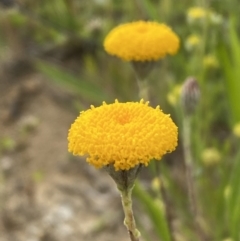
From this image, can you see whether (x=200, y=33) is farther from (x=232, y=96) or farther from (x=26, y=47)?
(x=26, y=47)

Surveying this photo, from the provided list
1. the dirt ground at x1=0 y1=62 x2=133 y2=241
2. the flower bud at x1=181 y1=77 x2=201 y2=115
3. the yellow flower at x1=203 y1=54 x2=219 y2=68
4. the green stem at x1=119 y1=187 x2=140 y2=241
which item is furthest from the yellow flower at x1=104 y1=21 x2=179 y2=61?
the dirt ground at x1=0 y1=62 x2=133 y2=241

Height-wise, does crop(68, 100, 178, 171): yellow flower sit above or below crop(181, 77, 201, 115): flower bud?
below

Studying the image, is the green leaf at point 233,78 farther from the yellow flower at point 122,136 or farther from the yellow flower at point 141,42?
the yellow flower at point 122,136

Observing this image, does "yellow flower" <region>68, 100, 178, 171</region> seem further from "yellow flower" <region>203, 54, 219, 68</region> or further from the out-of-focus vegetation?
"yellow flower" <region>203, 54, 219, 68</region>

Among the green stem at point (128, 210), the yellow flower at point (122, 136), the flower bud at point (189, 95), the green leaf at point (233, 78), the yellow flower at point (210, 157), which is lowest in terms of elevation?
the green stem at point (128, 210)

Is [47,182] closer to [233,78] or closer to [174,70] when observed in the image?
[174,70]

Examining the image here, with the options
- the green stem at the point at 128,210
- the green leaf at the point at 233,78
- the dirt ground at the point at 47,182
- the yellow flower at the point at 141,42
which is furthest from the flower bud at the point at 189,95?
the dirt ground at the point at 47,182
